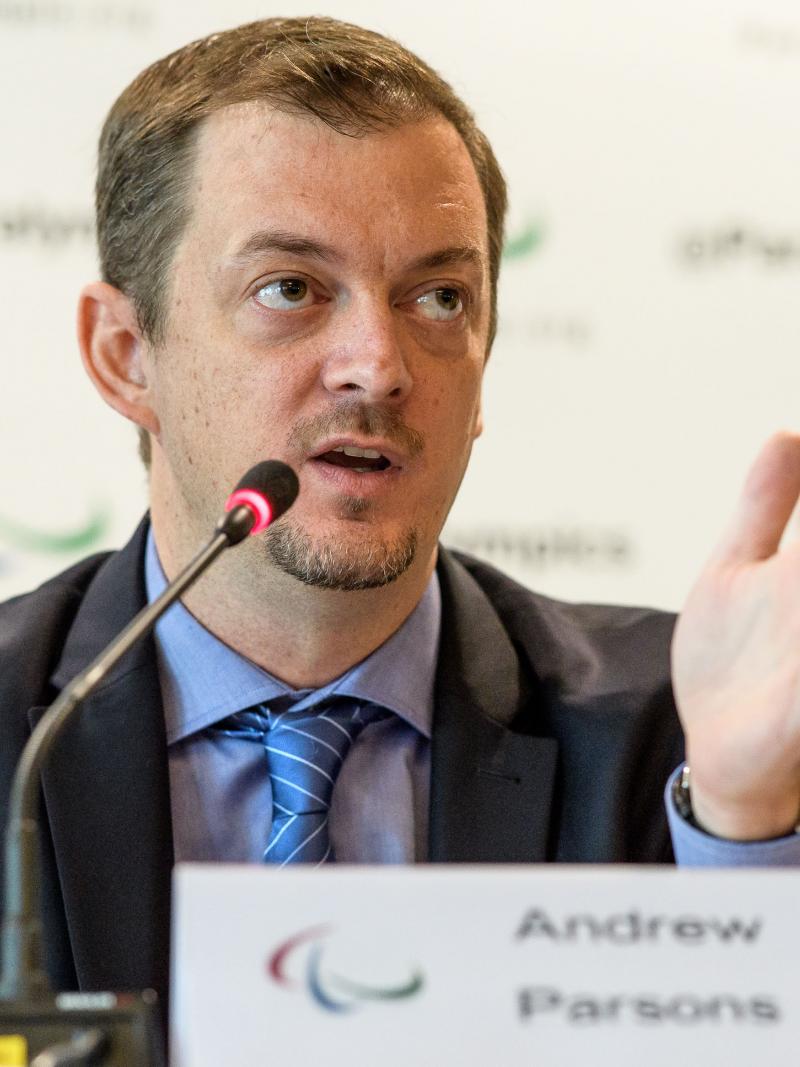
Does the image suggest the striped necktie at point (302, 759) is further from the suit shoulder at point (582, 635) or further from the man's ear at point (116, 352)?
the man's ear at point (116, 352)

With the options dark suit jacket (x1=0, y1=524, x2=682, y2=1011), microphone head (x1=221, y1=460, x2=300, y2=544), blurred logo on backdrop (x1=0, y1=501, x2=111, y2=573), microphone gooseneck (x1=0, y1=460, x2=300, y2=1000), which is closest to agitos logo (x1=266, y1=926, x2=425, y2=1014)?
microphone gooseneck (x1=0, y1=460, x2=300, y2=1000)

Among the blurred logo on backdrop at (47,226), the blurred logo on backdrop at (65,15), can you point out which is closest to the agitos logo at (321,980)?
the blurred logo on backdrop at (47,226)

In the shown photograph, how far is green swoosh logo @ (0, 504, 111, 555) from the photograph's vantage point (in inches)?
102

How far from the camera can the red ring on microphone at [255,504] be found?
1347mm

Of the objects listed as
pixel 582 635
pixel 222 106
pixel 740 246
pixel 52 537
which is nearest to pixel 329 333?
pixel 222 106

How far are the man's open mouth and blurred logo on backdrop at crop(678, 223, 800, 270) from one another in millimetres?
1177

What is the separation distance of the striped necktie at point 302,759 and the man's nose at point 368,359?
0.39m

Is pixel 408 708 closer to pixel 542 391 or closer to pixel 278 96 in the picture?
pixel 278 96

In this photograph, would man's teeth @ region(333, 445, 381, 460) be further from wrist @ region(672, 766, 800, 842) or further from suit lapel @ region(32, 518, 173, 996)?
wrist @ region(672, 766, 800, 842)

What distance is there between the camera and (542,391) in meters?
2.76

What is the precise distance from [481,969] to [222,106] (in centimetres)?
124

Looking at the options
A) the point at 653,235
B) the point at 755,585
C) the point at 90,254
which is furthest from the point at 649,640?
the point at 90,254

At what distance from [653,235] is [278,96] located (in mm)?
1073

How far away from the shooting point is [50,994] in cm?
102
